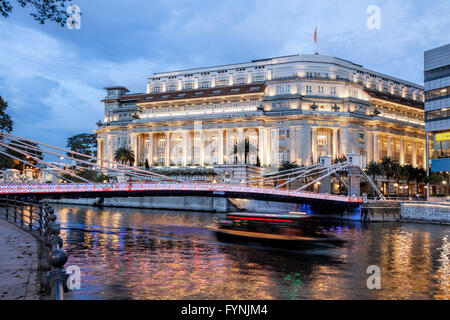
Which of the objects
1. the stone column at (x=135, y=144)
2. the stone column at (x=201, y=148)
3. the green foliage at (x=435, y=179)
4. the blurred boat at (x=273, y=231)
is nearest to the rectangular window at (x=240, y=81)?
the stone column at (x=201, y=148)

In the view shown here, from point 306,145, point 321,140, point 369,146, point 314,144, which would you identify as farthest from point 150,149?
point 369,146

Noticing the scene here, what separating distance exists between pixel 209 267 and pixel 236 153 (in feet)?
276

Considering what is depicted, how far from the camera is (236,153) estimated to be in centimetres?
10969

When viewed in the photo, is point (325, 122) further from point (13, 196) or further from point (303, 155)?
point (13, 196)

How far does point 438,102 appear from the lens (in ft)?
250

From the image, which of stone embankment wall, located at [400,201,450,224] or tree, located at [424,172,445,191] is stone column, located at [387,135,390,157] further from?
stone embankment wall, located at [400,201,450,224]

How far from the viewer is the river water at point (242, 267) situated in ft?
65.6

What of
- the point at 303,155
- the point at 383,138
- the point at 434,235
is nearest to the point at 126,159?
the point at 303,155

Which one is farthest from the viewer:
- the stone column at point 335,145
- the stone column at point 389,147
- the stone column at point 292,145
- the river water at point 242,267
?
the stone column at point 389,147

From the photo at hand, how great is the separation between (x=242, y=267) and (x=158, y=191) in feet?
101

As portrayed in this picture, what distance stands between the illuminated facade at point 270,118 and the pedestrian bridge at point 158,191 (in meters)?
42.8

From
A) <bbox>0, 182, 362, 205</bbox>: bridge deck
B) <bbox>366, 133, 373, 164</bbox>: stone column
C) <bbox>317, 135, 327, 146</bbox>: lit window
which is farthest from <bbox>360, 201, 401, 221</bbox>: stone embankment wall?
<bbox>317, 135, 327, 146</bbox>: lit window

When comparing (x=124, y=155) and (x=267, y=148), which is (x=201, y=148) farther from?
(x=124, y=155)

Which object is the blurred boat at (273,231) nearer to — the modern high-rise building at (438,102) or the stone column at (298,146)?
the modern high-rise building at (438,102)
